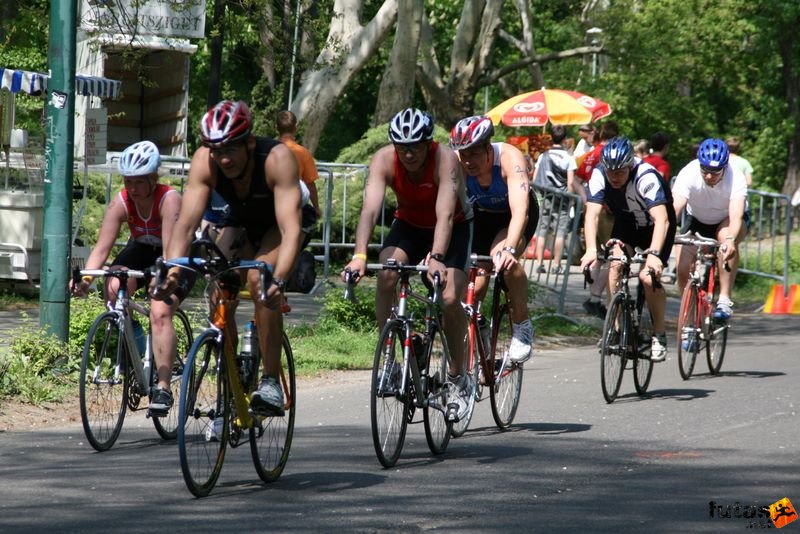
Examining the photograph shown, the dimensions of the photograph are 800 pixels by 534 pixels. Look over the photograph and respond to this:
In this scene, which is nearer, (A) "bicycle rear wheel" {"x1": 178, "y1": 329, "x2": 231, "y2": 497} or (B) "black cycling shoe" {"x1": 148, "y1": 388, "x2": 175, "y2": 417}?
(A) "bicycle rear wheel" {"x1": 178, "y1": 329, "x2": 231, "y2": 497}

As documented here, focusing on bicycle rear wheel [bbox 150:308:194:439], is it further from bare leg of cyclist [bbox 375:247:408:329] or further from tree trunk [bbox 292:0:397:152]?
tree trunk [bbox 292:0:397:152]

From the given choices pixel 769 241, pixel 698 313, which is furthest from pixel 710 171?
pixel 769 241

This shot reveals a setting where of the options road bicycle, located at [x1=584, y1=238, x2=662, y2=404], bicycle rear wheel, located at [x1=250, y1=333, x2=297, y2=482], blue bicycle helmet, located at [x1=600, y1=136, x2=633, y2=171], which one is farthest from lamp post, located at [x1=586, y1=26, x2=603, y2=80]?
bicycle rear wheel, located at [x1=250, y1=333, x2=297, y2=482]

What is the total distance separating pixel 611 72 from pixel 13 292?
26.0m

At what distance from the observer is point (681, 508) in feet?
22.8

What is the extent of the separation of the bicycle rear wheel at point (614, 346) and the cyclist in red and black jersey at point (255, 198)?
3.60 meters

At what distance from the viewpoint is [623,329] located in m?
10.5

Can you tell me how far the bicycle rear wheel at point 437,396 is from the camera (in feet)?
26.7

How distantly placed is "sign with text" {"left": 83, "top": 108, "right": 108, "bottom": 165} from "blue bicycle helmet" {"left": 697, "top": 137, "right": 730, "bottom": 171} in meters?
6.36

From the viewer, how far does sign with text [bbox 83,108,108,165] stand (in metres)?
15.2

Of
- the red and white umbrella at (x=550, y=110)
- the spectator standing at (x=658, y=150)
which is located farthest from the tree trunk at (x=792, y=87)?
the spectator standing at (x=658, y=150)

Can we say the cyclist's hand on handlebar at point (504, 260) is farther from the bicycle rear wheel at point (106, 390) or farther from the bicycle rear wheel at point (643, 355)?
the bicycle rear wheel at point (643, 355)

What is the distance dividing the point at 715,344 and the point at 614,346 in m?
2.18

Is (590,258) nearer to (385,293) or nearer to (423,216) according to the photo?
(423,216)
